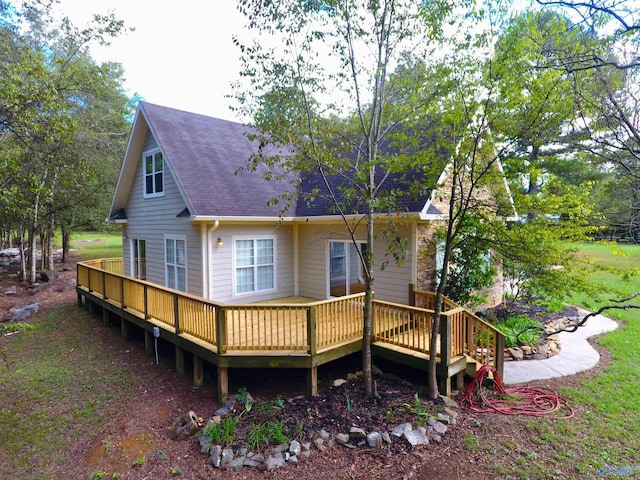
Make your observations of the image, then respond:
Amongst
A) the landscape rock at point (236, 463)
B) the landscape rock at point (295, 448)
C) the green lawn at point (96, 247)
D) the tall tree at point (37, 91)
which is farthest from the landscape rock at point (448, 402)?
the green lawn at point (96, 247)

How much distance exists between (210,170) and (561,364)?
973 cm

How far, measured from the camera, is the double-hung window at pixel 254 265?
386 inches

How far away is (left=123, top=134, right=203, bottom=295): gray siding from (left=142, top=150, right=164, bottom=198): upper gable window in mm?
221

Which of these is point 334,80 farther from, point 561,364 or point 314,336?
point 561,364

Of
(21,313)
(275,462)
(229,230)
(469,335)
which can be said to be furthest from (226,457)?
(21,313)

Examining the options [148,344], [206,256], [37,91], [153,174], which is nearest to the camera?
[37,91]

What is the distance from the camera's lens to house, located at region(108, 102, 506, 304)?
8883 millimetres

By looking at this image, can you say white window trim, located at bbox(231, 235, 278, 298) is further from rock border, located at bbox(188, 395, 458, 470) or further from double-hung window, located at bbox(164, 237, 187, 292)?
rock border, located at bbox(188, 395, 458, 470)

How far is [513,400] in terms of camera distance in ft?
19.7

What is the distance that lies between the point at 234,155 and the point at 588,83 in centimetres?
923

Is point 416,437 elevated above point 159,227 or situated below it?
below

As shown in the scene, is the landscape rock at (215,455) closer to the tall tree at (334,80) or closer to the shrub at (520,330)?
the tall tree at (334,80)

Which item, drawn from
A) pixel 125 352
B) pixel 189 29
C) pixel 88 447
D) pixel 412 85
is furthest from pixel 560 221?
pixel 125 352

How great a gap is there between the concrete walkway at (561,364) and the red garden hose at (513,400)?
1.62 feet
